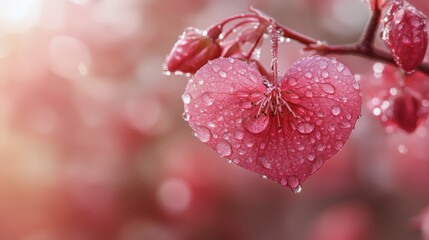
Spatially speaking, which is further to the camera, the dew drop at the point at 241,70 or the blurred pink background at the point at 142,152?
the blurred pink background at the point at 142,152

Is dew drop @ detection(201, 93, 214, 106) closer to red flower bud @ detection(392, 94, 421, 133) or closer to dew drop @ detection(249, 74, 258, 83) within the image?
dew drop @ detection(249, 74, 258, 83)

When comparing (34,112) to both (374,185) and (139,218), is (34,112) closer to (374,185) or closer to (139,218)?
(139,218)

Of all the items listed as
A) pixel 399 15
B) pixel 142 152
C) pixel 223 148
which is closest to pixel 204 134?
pixel 223 148

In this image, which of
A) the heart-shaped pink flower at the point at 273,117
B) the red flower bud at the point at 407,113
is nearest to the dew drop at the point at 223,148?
the heart-shaped pink flower at the point at 273,117

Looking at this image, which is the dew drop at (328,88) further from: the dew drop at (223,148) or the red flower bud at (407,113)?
the red flower bud at (407,113)

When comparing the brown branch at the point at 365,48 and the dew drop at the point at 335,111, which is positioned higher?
the dew drop at the point at 335,111

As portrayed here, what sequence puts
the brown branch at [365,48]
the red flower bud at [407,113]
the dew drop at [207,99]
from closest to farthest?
the dew drop at [207,99], the brown branch at [365,48], the red flower bud at [407,113]
